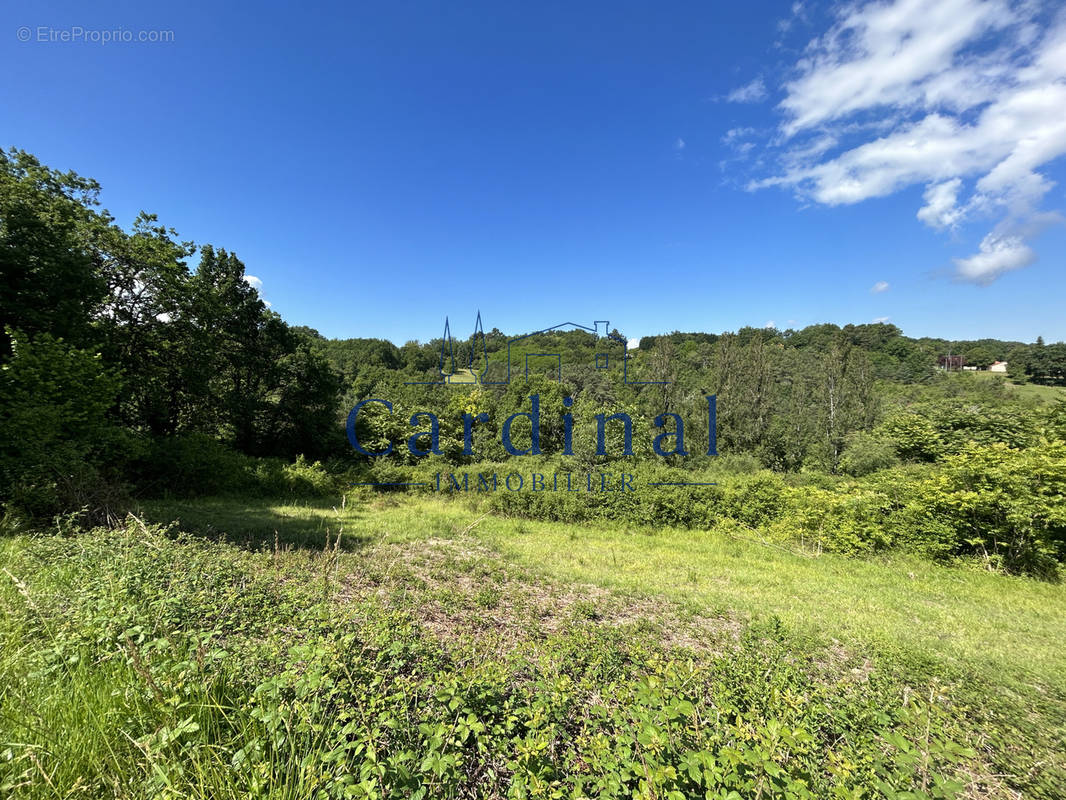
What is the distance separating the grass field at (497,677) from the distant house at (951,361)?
62558 mm

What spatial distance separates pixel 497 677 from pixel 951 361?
242 feet

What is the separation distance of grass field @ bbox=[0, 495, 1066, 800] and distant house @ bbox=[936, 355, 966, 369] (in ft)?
205

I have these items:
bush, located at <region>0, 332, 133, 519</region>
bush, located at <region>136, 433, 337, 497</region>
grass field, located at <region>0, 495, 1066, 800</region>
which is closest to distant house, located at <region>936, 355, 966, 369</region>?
grass field, located at <region>0, 495, 1066, 800</region>

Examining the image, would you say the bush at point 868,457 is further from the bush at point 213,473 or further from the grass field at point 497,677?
the bush at point 213,473

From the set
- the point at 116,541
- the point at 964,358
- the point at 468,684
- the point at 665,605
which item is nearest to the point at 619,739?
the point at 468,684

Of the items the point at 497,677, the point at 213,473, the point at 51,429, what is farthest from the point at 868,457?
the point at 213,473

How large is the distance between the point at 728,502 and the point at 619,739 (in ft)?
37.5

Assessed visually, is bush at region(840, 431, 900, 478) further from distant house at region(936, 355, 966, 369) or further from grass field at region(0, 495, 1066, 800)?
distant house at region(936, 355, 966, 369)

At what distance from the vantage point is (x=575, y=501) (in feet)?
41.1

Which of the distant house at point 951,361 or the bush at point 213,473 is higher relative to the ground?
the distant house at point 951,361

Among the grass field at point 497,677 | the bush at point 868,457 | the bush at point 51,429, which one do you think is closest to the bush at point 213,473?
the bush at point 51,429

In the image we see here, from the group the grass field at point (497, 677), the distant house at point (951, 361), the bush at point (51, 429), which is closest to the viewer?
the grass field at point (497, 677)

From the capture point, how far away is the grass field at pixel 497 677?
66.1 inches

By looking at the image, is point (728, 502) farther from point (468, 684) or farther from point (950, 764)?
point (468, 684)
